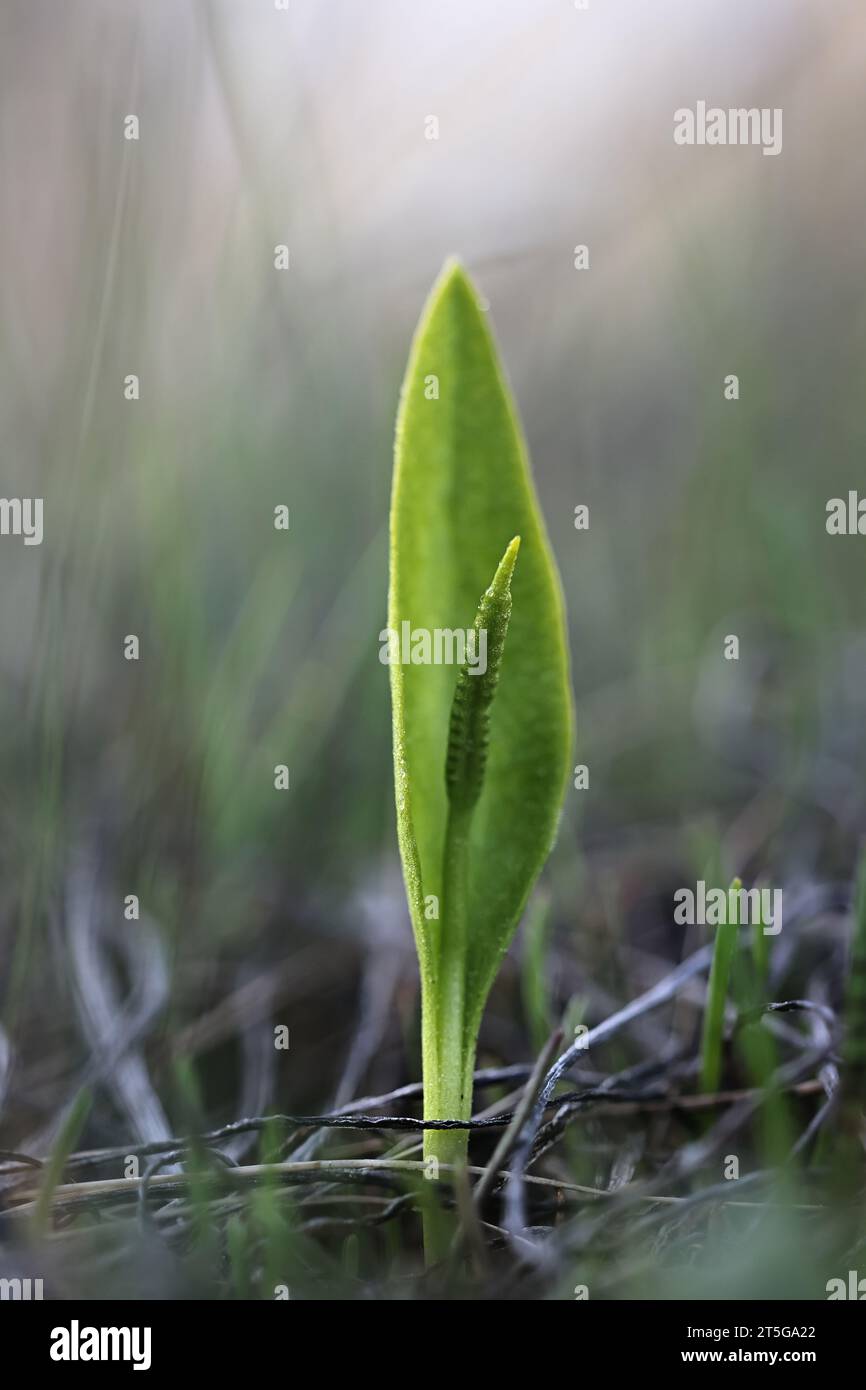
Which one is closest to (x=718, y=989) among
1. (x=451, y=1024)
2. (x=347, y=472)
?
(x=451, y=1024)

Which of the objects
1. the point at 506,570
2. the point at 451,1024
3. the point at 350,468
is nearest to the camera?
the point at 506,570

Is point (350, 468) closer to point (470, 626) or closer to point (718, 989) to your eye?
point (470, 626)

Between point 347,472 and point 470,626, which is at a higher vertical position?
point 347,472

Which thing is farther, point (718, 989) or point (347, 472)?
point (347, 472)

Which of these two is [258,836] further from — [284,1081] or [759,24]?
[759,24]

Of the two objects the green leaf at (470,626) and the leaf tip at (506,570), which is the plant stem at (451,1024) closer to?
the green leaf at (470,626)

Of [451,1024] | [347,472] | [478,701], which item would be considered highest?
[347,472]

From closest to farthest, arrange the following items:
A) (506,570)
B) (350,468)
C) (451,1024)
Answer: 1. (506,570)
2. (451,1024)
3. (350,468)
